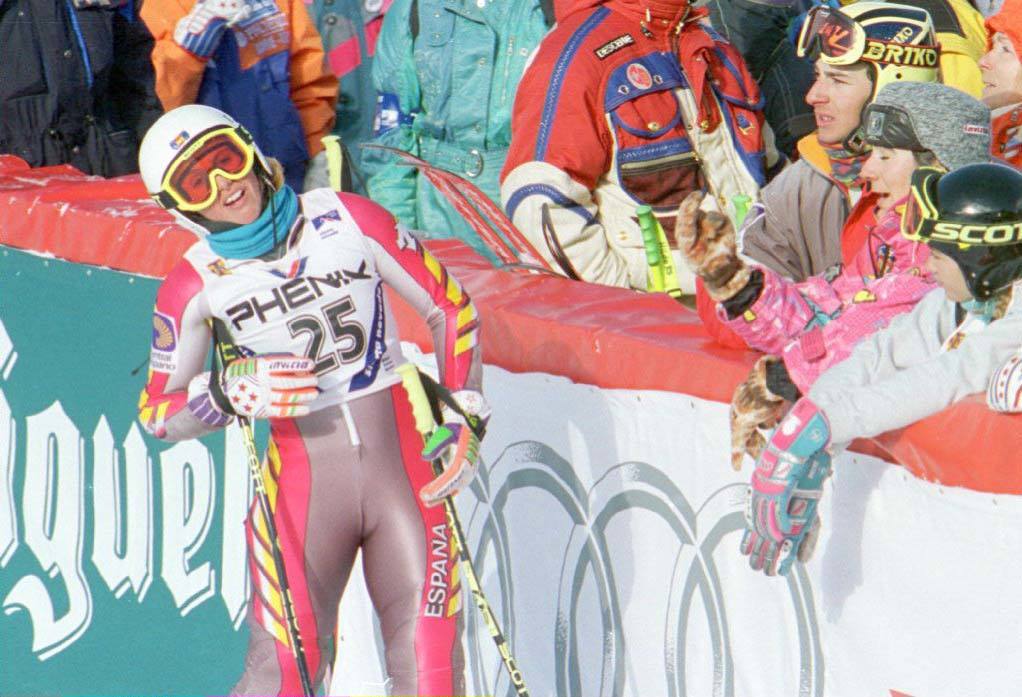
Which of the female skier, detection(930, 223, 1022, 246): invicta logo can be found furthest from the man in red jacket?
detection(930, 223, 1022, 246): invicta logo

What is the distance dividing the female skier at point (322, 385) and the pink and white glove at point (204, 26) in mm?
2669

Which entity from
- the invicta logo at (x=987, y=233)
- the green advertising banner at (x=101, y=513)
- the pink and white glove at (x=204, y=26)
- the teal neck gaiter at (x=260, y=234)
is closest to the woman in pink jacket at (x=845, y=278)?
the invicta logo at (x=987, y=233)

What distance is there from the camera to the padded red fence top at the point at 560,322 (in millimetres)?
3736

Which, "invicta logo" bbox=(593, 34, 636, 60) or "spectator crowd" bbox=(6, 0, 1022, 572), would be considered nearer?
"spectator crowd" bbox=(6, 0, 1022, 572)

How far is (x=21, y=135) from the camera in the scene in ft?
26.1

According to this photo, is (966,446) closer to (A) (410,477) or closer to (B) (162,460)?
(A) (410,477)

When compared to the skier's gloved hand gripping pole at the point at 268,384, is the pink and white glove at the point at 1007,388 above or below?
above

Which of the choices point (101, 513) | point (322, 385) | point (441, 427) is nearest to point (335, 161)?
point (322, 385)

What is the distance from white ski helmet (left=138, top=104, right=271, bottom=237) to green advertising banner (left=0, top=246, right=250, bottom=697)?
173cm

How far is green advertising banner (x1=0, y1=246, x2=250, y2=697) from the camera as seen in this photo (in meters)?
6.71

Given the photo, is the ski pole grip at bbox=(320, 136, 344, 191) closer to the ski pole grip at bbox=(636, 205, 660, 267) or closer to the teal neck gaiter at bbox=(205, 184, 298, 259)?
the teal neck gaiter at bbox=(205, 184, 298, 259)

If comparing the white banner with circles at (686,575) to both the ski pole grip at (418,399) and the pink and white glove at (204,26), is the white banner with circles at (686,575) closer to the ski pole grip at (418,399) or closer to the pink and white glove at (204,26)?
the ski pole grip at (418,399)

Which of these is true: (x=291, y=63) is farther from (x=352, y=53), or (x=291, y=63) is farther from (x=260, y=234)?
(x=260, y=234)

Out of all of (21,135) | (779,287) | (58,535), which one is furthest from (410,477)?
(21,135)
